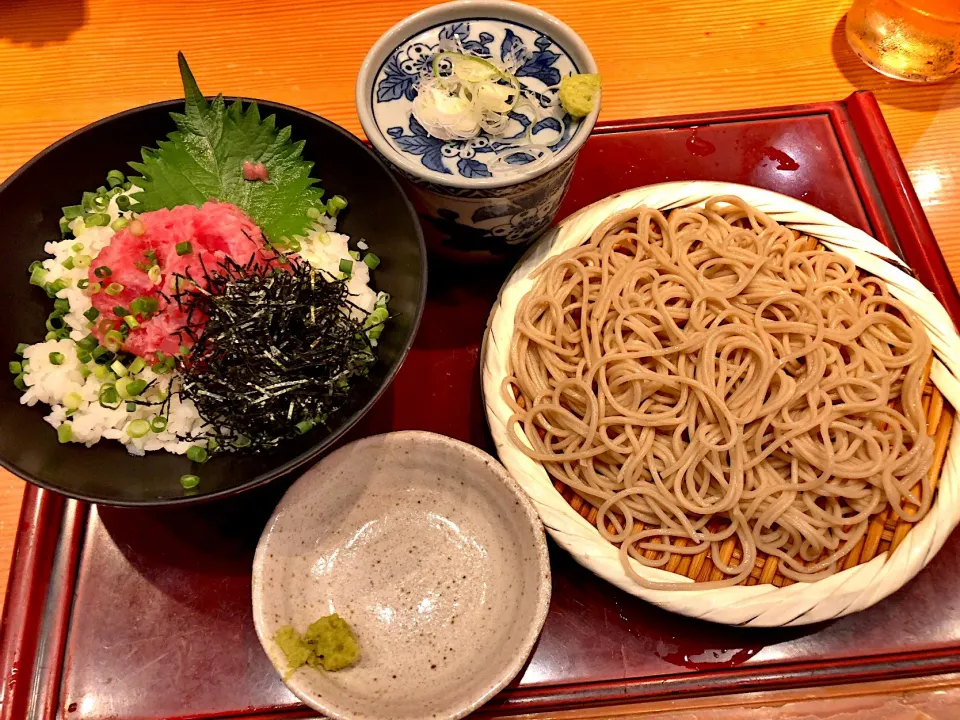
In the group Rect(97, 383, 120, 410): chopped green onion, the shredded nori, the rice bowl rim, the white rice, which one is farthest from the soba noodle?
Rect(97, 383, 120, 410): chopped green onion

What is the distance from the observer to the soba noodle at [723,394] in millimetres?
1650

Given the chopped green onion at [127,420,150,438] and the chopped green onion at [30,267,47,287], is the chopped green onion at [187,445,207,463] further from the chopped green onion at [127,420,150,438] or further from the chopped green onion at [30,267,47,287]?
the chopped green onion at [30,267,47,287]

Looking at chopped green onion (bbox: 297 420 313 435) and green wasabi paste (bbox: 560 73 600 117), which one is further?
green wasabi paste (bbox: 560 73 600 117)

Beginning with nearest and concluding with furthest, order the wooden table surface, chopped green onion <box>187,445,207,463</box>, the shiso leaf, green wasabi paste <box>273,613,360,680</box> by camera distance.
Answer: green wasabi paste <box>273,613,360,680</box> → chopped green onion <box>187,445,207,463</box> → the shiso leaf → the wooden table surface

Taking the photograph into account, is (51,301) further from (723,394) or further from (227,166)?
(723,394)

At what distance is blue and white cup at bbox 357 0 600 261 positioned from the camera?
1.72 meters

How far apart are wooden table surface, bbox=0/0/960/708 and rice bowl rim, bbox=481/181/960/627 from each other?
69 cm

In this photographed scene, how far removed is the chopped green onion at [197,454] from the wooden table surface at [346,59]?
1.44 m

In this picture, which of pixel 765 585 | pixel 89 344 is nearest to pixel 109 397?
pixel 89 344

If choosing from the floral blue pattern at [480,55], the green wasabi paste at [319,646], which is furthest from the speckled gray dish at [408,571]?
the floral blue pattern at [480,55]

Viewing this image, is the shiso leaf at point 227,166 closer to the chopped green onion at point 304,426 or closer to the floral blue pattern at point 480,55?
the floral blue pattern at point 480,55

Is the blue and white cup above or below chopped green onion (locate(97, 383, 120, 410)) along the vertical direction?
above

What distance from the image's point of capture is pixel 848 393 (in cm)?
175

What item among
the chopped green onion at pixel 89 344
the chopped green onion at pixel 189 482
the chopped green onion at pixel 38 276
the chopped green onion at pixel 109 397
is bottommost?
the chopped green onion at pixel 189 482
